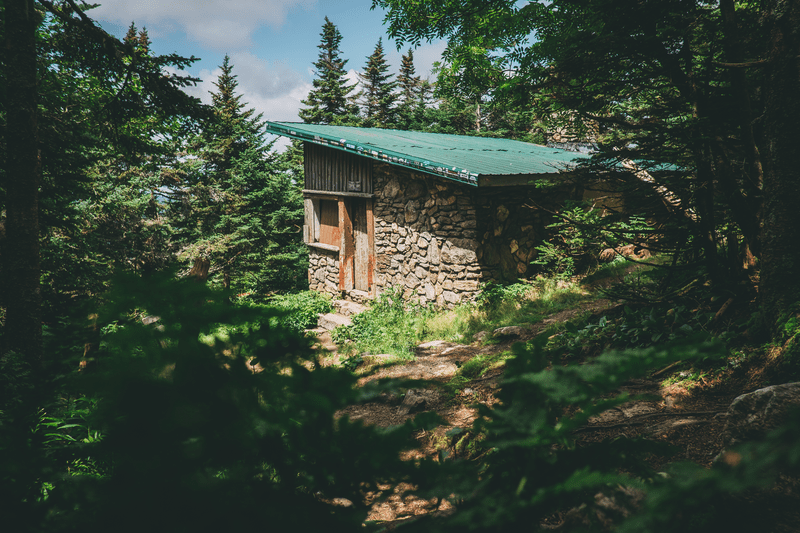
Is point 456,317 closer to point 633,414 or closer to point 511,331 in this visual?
point 511,331

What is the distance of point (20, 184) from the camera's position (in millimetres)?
4805

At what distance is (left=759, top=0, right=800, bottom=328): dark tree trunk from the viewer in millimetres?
2715

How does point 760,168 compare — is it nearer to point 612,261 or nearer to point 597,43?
point 597,43

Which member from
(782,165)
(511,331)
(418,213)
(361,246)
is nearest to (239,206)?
(361,246)

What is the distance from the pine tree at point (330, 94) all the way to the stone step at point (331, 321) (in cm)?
1658

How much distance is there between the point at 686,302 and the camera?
3947 millimetres

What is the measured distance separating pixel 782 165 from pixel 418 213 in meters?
5.76

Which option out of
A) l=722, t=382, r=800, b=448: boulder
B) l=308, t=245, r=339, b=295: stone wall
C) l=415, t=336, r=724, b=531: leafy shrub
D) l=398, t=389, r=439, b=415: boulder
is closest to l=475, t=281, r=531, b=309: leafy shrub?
l=398, t=389, r=439, b=415: boulder

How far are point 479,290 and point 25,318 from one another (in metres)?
6.16

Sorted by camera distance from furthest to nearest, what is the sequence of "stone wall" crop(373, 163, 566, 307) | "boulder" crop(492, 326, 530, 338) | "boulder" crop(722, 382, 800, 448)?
"stone wall" crop(373, 163, 566, 307), "boulder" crop(492, 326, 530, 338), "boulder" crop(722, 382, 800, 448)

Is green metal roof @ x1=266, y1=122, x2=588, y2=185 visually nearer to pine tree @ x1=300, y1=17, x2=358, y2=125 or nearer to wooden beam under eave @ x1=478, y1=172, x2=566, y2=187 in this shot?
wooden beam under eave @ x1=478, y1=172, x2=566, y2=187

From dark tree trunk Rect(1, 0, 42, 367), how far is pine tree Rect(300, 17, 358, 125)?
19.2m

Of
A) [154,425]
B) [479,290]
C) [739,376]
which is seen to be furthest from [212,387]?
[479,290]

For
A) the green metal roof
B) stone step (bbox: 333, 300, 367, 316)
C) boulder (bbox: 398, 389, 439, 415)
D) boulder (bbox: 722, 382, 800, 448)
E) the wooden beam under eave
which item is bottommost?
boulder (bbox: 398, 389, 439, 415)
